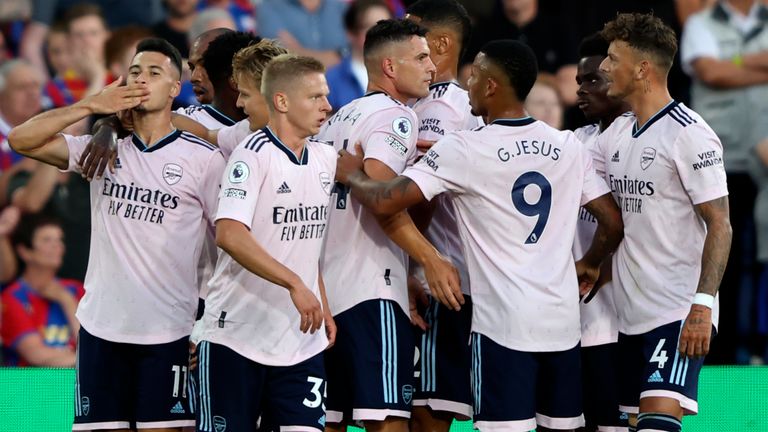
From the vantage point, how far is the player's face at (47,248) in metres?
11.0

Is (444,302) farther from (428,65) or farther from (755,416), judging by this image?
(755,416)

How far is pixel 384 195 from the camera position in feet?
20.3

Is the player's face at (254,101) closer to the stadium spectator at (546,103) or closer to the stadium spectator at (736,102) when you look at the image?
the stadium spectator at (546,103)

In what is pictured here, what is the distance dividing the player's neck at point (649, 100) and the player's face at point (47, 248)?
241 inches

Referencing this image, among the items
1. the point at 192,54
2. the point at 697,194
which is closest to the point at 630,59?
the point at 697,194

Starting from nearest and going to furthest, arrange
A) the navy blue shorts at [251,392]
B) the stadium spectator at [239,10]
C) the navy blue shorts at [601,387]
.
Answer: the navy blue shorts at [251,392], the navy blue shorts at [601,387], the stadium spectator at [239,10]

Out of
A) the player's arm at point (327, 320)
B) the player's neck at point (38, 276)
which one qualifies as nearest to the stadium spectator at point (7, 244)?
the player's neck at point (38, 276)

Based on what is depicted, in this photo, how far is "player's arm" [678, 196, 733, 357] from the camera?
600 centimetres

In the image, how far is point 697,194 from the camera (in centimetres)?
615

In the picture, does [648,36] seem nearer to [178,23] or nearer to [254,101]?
[254,101]

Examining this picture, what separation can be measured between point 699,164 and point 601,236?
0.63 meters

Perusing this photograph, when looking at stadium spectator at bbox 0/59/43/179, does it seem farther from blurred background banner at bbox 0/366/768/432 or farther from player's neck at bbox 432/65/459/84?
player's neck at bbox 432/65/459/84

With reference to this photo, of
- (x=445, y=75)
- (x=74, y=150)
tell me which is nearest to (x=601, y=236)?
(x=445, y=75)

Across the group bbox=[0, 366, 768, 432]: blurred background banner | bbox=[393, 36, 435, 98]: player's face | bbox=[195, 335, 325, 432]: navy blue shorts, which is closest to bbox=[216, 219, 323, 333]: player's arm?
bbox=[195, 335, 325, 432]: navy blue shorts
